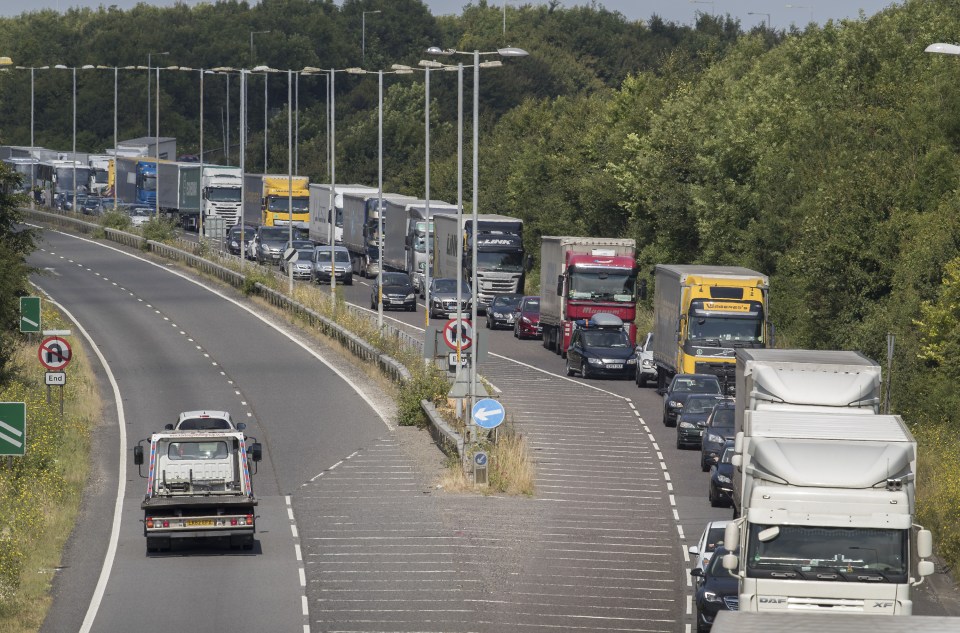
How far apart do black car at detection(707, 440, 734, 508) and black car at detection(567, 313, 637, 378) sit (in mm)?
18557

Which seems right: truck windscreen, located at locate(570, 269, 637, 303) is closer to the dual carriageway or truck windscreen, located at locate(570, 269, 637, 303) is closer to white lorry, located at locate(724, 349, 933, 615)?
the dual carriageway

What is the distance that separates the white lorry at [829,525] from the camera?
2119cm

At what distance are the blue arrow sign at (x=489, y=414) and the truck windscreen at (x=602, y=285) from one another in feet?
69.3

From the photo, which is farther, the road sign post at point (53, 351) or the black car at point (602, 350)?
the black car at point (602, 350)

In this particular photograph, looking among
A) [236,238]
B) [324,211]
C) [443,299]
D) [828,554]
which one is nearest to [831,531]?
[828,554]

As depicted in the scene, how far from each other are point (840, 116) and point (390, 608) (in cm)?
4321

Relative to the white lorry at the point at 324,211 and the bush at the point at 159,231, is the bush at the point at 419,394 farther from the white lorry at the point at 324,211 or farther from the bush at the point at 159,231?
the bush at the point at 159,231

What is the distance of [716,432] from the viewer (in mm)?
37438

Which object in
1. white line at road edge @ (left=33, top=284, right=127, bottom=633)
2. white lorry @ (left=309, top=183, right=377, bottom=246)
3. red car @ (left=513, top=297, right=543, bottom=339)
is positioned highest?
white lorry @ (left=309, top=183, right=377, bottom=246)

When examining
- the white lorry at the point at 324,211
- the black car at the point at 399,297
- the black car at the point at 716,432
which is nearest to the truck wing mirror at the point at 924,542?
the black car at the point at 716,432

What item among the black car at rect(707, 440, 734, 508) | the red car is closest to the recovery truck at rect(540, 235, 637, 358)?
the red car

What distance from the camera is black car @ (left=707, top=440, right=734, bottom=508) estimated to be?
32.9 m

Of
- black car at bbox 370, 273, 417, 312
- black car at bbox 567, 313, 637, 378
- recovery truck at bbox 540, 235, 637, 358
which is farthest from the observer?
black car at bbox 370, 273, 417, 312

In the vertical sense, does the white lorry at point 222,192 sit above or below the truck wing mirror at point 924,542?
above
